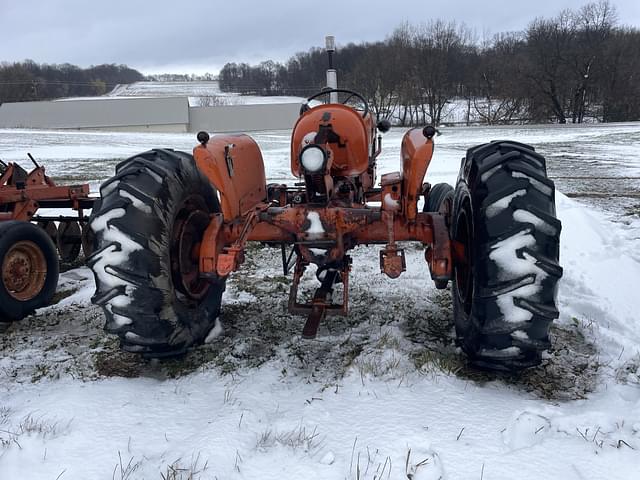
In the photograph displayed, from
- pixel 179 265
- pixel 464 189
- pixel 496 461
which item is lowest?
pixel 496 461

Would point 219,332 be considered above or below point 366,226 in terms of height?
below

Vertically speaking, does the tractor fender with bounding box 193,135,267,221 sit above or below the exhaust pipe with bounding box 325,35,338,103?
below

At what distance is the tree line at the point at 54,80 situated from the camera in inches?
2933

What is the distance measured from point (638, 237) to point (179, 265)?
559 centimetres

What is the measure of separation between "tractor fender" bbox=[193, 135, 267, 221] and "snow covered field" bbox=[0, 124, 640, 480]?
0.98m

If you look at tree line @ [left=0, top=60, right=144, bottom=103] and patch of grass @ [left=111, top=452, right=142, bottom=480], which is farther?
tree line @ [left=0, top=60, right=144, bottom=103]

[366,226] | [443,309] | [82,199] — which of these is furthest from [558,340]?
[82,199]

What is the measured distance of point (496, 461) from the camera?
2357mm

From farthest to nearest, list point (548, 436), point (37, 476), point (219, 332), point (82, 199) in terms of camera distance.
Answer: point (82, 199) → point (219, 332) → point (548, 436) → point (37, 476)

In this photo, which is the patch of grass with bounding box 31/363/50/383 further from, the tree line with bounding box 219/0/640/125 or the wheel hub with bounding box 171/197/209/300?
the tree line with bounding box 219/0/640/125

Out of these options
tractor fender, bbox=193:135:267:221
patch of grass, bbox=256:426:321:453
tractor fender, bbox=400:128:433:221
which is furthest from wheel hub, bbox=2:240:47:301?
tractor fender, bbox=400:128:433:221

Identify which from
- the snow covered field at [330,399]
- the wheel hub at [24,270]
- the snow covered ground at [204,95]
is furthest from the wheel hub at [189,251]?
the snow covered ground at [204,95]

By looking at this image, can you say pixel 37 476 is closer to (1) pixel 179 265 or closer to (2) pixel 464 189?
(1) pixel 179 265

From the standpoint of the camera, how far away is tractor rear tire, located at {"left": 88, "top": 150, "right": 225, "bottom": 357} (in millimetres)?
3086
